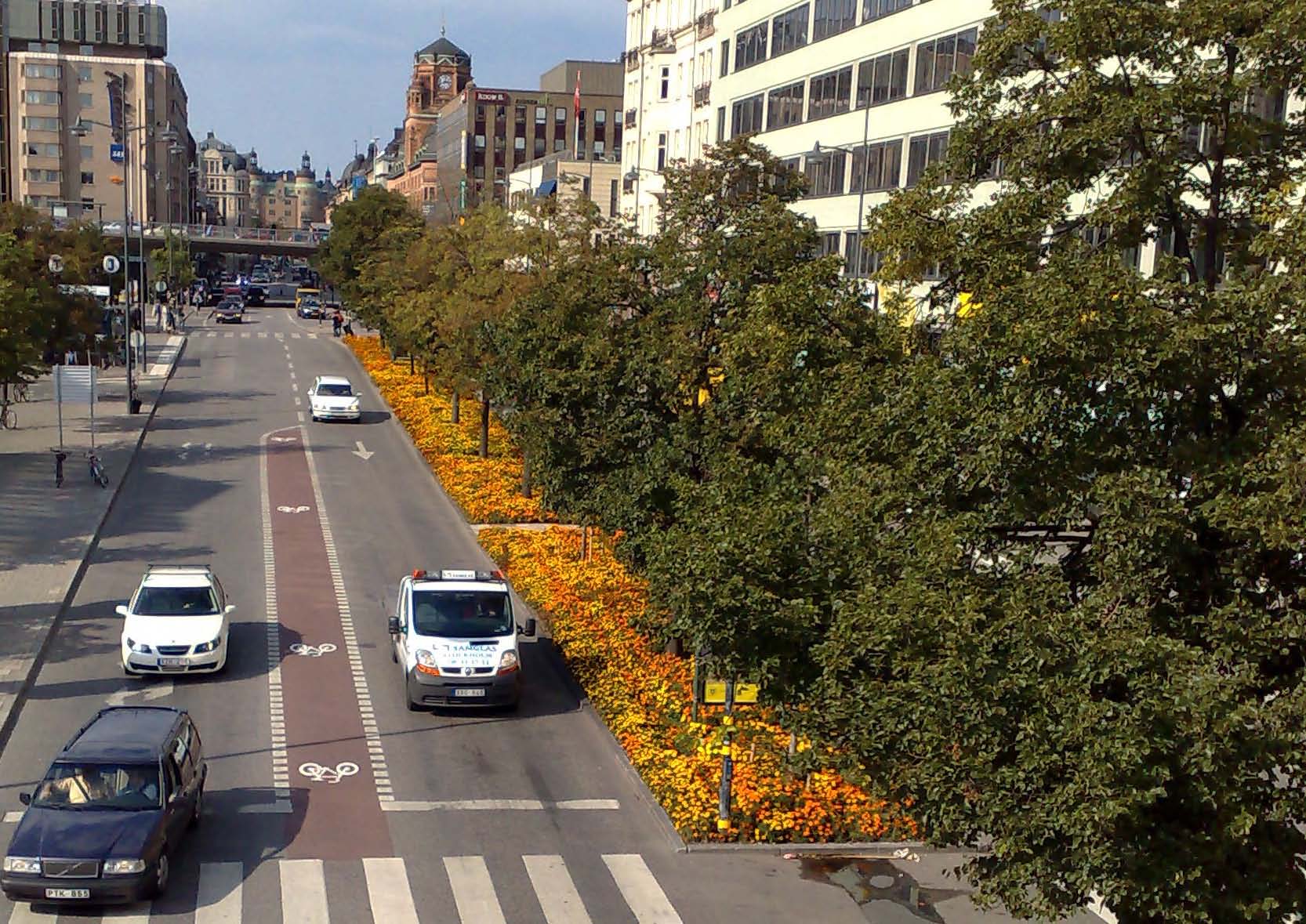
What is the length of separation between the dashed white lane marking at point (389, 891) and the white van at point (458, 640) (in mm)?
5018

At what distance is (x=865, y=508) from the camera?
10.8 m

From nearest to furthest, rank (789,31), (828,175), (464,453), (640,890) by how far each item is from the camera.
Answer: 1. (640,890)
2. (828,175)
3. (464,453)
4. (789,31)

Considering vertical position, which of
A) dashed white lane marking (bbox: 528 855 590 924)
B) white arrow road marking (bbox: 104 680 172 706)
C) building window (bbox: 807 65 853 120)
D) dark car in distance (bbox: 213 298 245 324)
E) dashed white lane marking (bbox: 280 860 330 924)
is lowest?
dashed white lane marking (bbox: 528 855 590 924)

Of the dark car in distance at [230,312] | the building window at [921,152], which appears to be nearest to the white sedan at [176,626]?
the building window at [921,152]

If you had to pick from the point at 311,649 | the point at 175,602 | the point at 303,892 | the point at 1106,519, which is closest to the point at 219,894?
the point at 303,892

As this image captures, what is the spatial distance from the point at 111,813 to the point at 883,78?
1270 inches

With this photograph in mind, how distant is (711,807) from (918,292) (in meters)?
23.5

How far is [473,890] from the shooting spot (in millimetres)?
A: 14414

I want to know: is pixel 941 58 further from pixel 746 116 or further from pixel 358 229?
pixel 358 229

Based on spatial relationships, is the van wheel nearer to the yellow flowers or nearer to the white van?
the yellow flowers

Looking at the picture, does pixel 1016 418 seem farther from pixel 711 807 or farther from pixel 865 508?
pixel 711 807

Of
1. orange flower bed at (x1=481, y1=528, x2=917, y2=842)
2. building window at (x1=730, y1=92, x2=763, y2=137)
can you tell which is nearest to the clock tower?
building window at (x1=730, y1=92, x2=763, y2=137)

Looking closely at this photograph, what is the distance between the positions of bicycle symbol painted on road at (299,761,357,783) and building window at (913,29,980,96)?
80.7ft

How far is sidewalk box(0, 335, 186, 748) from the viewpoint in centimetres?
2248
